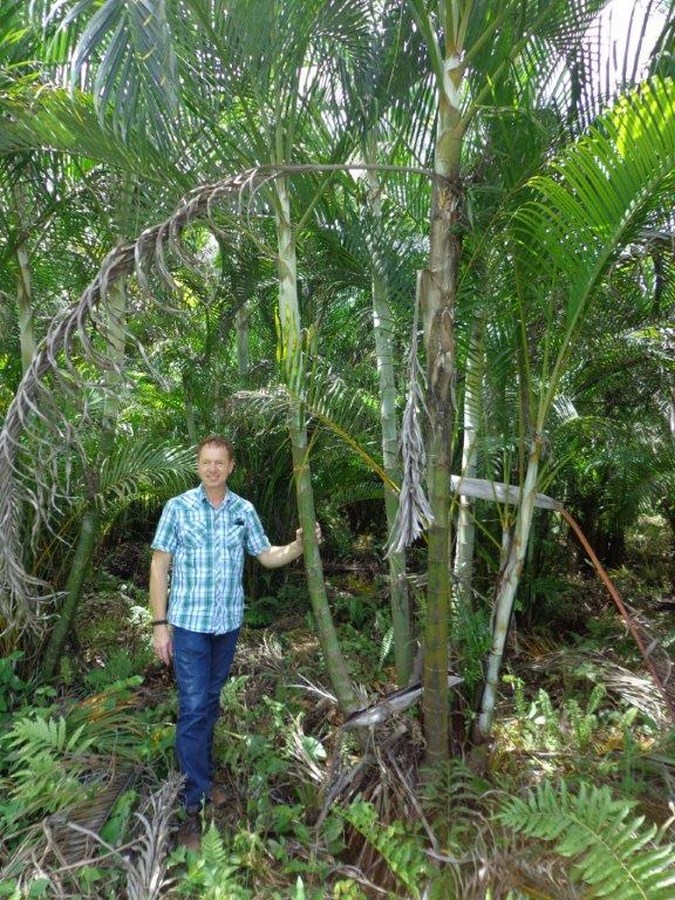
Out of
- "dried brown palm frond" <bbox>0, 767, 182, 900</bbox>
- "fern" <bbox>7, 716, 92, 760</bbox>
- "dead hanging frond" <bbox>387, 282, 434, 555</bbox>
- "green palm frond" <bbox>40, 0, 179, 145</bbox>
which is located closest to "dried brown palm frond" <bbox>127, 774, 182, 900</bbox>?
"dried brown palm frond" <bbox>0, 767, 182, 900</bbox>

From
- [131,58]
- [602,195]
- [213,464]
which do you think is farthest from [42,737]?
[602,195]

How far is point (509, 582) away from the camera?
244cm

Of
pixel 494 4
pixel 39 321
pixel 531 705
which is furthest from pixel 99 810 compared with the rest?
pixel 494 4

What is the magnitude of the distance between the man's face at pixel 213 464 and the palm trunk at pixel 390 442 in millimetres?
652

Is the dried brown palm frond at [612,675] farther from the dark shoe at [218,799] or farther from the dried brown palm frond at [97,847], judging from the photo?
the dried brown palm frond at [97,847]

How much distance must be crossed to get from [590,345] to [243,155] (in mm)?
2128

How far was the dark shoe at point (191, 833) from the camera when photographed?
7.60 ft

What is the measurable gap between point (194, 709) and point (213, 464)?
2.92 feet

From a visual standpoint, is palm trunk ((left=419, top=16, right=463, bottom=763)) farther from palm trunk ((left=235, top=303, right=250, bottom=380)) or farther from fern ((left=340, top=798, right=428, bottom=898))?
palm trunk ((left=235, top=303, right=250, bottom=380))

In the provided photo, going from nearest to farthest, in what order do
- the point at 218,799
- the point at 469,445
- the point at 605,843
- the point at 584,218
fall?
the point at 605,843 → the point at 584,218 → the point at 218,799 → the point at 469,445

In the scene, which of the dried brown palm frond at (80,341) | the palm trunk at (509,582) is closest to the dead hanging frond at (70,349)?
the dried brown palm frond at (80,341)

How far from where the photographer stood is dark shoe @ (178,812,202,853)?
7.60 feet

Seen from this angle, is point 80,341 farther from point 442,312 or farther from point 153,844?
point 153,844

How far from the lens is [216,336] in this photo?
4508 millimetres
